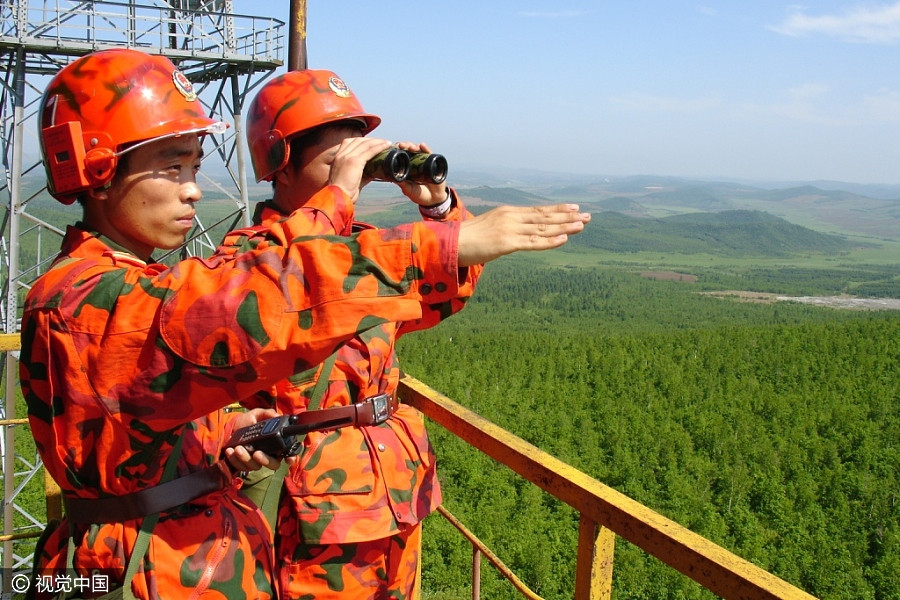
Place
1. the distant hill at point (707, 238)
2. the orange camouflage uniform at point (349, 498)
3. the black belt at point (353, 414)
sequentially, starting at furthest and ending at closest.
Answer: the distant hill at point (707, 238)
the orange camouflage uniform at point (349, 498)
the black belt at point (353, 414)

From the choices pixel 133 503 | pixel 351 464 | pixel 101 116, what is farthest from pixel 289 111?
pixel 133 503

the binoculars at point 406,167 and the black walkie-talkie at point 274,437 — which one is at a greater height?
the binoculars at point 406,167

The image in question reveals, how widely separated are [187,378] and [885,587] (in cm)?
1449

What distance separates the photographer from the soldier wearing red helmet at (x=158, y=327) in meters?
1.03

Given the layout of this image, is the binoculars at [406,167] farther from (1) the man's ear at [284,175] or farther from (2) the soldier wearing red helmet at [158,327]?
(1) the man's ear at [284,175]

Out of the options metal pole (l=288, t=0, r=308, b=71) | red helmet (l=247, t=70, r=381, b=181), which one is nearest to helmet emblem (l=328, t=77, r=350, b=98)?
red helmet (l=247, t=70, r=381, b=181)

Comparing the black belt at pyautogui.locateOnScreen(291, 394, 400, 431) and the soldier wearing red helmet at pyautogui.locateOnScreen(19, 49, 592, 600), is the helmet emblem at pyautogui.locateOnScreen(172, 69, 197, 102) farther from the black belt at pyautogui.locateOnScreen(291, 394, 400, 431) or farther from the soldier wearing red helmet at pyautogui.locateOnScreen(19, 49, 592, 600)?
the black belt at pyautogui.locateOnScreen(291, 394, 400, 431)

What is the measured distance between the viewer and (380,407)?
1.94 metres

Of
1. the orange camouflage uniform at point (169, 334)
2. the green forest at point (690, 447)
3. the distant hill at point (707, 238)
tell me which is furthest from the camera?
the distant hill at point (707, 238)

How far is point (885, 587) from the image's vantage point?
1251 centimetres

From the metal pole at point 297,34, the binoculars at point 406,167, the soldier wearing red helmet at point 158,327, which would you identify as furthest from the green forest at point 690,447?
the soldier wearing red helmet at point 158,327

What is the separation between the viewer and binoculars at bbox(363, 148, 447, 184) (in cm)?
161

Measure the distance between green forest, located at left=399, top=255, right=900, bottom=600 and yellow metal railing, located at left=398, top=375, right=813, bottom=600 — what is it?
9.32 meters

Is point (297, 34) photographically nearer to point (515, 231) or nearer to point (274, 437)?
point (274, 437)
